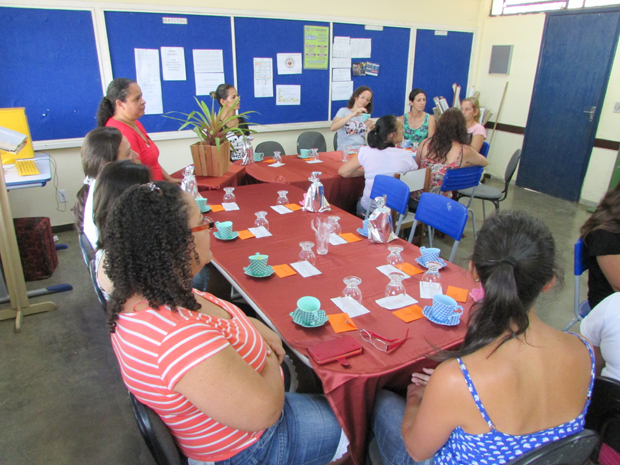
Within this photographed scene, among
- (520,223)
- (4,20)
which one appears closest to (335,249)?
(520,223)

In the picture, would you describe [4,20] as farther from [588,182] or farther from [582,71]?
[588,182]

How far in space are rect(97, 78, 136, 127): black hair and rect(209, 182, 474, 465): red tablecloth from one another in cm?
121

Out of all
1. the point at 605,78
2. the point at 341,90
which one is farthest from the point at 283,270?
the point at 605,78

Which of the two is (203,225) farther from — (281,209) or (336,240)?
(281,209)

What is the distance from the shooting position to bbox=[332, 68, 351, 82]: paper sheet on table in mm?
5410

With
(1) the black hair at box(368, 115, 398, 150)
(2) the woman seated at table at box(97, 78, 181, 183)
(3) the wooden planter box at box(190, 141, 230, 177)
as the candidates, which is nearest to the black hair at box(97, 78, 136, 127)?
(2) the woman seated at table at box(97, 78, 181, 183)

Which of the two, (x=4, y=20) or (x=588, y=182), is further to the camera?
(x=588, y=182)

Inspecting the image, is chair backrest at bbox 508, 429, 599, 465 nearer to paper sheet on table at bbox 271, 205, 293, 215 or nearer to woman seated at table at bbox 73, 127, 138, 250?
paper sheet on table at bbox 271, 205, 293, 215

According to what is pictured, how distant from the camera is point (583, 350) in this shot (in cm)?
106

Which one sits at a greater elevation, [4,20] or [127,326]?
[4,20]

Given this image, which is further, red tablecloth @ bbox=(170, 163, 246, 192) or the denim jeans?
red tablecloth @ bbox=(170, 163, 246, 192)

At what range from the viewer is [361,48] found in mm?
5465

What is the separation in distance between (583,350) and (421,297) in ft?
2.35

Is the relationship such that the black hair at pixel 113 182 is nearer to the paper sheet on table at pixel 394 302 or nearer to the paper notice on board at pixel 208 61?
the paper sheet on table at pixel 394 302
